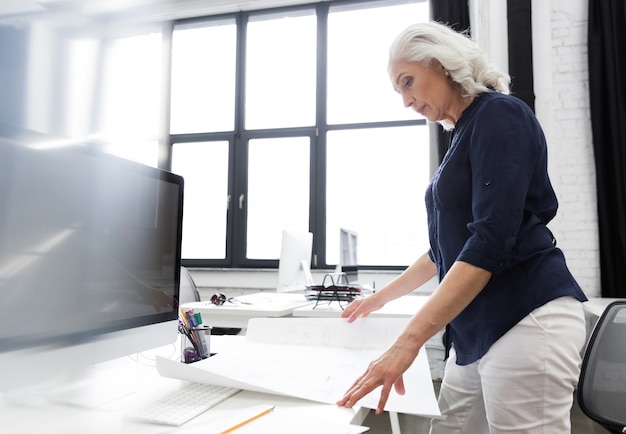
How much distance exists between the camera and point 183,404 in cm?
71

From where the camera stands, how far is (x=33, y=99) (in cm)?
32

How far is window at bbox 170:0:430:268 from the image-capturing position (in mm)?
3873

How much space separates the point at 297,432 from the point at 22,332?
36 centimetres

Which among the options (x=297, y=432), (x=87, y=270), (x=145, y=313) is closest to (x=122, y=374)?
(x=145, y=313)

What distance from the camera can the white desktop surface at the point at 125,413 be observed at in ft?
1.96

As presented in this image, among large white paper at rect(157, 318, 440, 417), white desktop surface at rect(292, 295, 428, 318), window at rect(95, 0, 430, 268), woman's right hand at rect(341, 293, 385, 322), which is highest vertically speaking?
window at rect(95, 0, 430, 268)

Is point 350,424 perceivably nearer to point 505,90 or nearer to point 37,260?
point 37,260

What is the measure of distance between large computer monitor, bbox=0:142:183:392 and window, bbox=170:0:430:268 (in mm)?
3093

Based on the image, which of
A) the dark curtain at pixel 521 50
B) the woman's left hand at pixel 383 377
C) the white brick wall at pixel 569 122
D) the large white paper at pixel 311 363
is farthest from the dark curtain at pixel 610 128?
the woman's left hand at pixel 383 377

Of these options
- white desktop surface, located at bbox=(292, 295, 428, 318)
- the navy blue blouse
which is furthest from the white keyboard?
white desktop surface, located at bbox=(292, 295, 428, 318)

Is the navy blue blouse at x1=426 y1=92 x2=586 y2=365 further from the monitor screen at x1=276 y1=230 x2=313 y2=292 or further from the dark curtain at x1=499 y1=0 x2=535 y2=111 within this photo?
the dark curtain at x1=499 y1=0 x2=535 y2=111

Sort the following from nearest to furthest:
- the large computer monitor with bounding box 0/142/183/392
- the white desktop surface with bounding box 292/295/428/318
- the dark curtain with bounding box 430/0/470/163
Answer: the large computer monitor with bounding box 0/142/183/392 → the white desktop surface with bounding box 292/295/428/318 → the dark curtain with bounding box 430/0/470/163

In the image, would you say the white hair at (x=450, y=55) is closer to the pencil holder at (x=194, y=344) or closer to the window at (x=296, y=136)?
the pencil holder at (x=194, y=344)

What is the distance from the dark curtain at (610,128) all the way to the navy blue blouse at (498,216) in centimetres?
252
